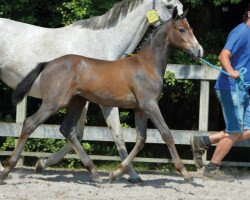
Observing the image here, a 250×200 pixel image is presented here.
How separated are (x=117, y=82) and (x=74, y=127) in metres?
0.76

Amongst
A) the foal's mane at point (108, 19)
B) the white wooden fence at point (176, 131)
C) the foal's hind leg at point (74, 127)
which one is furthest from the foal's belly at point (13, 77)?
the white wooden fence at point (176, 131)

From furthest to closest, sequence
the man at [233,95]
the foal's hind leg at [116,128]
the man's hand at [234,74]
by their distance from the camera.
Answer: the foal's hind leg at [116,128], the man at [233,95], the man's hand at [234,74]

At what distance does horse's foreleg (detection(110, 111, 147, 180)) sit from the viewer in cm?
655

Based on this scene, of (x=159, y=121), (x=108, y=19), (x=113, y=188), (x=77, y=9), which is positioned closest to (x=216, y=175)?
(x=159, y=121)

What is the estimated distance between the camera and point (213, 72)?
8.16m

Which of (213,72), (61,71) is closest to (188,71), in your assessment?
(213,72)

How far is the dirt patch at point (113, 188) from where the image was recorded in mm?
5867

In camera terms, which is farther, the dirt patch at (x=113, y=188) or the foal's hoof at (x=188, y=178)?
the foal's hoof at (x=188, y=178)

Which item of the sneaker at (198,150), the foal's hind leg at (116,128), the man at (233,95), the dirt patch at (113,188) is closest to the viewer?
the dirt patch at (113,188)

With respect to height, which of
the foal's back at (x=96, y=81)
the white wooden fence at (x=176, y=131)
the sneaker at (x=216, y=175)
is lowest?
the sneaker at (x=216, y=175)

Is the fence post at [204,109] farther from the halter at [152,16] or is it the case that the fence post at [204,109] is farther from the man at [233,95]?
the halter at [152,16]

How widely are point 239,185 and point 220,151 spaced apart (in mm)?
429

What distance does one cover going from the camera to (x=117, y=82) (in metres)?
6.38

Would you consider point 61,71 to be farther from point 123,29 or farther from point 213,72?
point 213,72
